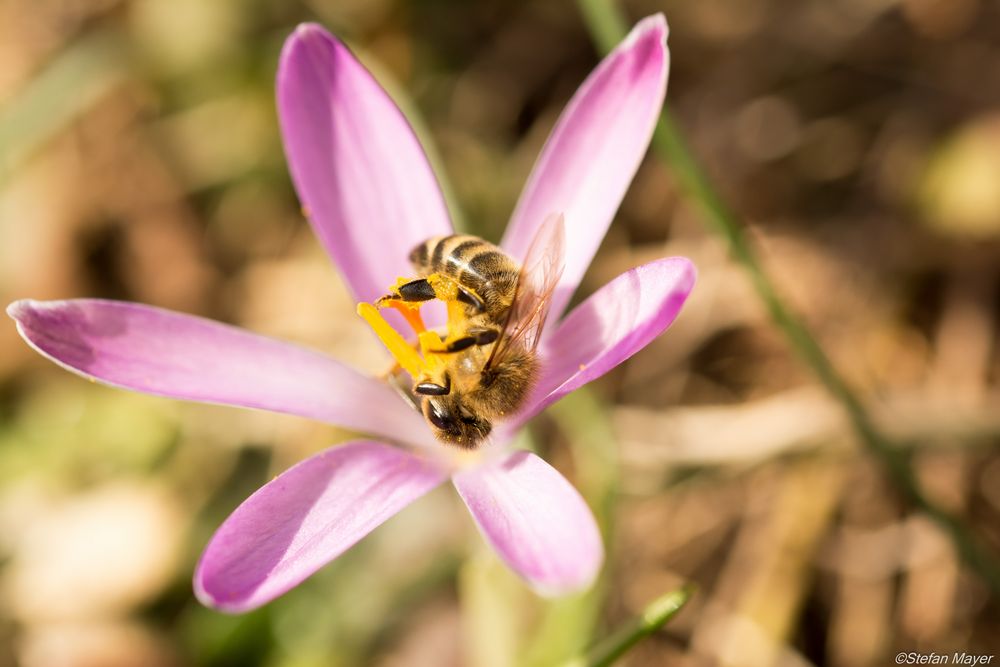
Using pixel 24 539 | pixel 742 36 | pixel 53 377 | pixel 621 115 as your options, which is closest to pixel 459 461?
pixel 621 115

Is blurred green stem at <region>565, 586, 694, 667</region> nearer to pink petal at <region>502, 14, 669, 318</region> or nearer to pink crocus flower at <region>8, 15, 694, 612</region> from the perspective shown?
pink crocus flower at <region>8, 15, 694, 612</region>

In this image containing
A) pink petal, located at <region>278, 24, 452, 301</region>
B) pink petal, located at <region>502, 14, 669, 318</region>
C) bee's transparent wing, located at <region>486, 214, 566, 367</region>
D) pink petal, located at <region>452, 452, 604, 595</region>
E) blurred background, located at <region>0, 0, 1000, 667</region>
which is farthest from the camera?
blurred background, located at <region>0, 0, 1000, 667</region>

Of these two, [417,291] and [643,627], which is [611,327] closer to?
[417,291]

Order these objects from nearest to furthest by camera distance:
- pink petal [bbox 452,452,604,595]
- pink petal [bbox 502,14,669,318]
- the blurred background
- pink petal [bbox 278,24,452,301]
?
pink petal [bbox 452,452,604,595]
pink petal [bbox 502,14,669,318]
pink petal [bbox 278,24,452,301]
the blurred background

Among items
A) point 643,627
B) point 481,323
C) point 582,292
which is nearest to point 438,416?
point 481,323

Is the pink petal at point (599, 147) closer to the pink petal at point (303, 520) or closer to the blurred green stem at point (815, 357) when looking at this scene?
the blurred green stem at point (815, 357)

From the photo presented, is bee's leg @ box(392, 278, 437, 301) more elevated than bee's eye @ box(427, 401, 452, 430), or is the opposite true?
bee's leg @ box(392, 278, 437, 301)

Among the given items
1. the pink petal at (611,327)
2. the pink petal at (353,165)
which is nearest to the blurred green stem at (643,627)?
the pink petal at (611,327)

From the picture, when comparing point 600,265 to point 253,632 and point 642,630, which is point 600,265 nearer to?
point 253,632

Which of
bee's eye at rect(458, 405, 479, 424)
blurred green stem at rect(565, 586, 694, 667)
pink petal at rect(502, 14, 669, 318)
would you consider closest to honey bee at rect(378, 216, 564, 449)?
bee's eye at rect(458, 405, 479, 424)
